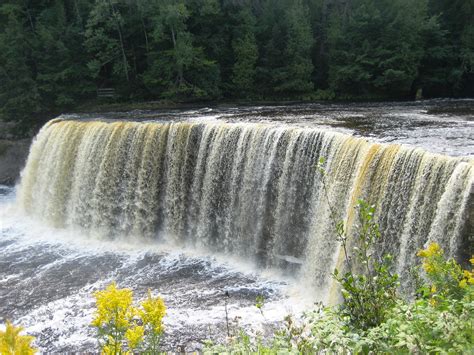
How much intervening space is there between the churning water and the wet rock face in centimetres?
295

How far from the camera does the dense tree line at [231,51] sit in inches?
766

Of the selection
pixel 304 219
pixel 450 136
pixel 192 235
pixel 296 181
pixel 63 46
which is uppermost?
pixel 63 46

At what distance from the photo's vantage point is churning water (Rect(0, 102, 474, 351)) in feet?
24.2

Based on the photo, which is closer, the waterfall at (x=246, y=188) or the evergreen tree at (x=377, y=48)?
the waterfall at (x=246, y=188)

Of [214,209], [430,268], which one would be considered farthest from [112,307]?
[214,209]

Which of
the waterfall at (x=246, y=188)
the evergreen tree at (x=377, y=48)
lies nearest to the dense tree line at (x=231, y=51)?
the evergreen tree at (x=377, y=48)

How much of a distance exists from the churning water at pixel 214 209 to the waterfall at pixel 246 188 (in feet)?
0.09

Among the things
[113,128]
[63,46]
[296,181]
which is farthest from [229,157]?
[63,46]

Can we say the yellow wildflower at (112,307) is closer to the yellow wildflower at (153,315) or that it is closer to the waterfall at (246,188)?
the yellow wildflower at (153,315)

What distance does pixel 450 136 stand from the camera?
30.5ft

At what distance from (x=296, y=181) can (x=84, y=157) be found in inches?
253

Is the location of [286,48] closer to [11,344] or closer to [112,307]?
[112,307]

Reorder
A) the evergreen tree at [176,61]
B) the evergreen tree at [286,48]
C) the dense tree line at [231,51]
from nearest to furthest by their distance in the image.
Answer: the dense tree line at [231,51], the evergreen tree at [176,61], the evergreen tree at [286,48]

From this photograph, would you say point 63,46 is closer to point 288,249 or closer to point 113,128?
point 113,128
